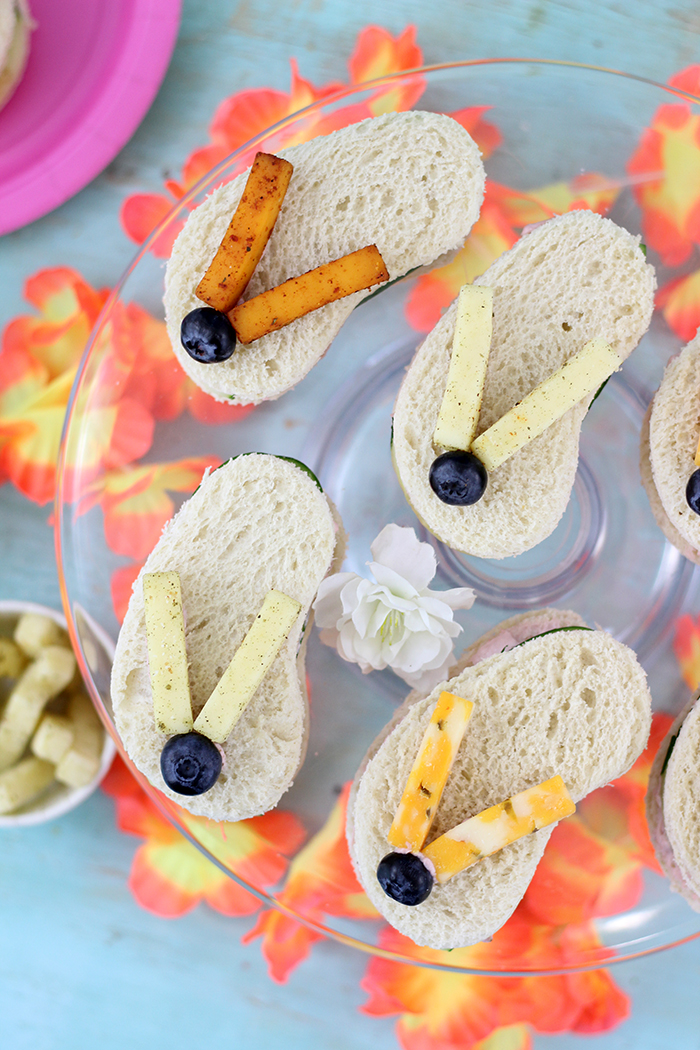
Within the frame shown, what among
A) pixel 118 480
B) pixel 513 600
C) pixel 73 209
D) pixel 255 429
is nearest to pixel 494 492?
pixel 513 600

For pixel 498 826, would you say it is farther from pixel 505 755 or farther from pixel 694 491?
pixel 694 491

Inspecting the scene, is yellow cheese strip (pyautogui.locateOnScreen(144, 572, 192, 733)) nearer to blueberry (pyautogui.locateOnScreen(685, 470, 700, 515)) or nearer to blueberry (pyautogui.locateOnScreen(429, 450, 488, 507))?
blueberry (pyautogui.locateOnScreen(429, 450, 488, 507))

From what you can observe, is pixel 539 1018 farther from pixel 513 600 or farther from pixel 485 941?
pixel 513 600

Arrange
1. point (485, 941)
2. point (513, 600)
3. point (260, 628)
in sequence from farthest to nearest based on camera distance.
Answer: point (513, 600) < point (485, 941) < point (260, 628)

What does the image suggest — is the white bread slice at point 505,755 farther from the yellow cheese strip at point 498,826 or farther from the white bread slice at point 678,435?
the white bread slice at point 678,435

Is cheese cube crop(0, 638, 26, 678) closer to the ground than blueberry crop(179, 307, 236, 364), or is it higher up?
closer to the ground

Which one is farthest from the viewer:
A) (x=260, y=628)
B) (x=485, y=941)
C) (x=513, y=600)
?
(x=513, y=600)

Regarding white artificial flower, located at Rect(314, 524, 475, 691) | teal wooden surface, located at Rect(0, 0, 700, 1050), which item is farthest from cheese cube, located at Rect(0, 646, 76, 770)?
white artificial flower, located at Rect(314, 524, 475, 691)
